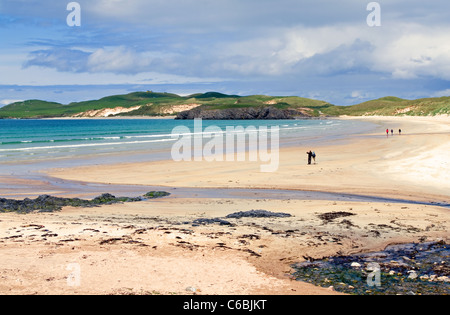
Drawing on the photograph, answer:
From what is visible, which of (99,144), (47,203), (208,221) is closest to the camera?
(208,221)

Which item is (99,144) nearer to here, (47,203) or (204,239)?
(47,203)

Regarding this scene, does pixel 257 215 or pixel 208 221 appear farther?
pixel 257 215

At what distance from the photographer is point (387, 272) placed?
9.41 metres

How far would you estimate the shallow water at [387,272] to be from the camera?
8.49 m

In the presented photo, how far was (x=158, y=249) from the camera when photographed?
1060 centimetres

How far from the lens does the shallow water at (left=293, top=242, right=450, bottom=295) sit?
27.9 ft

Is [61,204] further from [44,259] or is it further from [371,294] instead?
[371,294]

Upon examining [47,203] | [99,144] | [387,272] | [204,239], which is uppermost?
[99,144]

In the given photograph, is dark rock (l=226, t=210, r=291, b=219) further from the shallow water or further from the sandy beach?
the shallow water

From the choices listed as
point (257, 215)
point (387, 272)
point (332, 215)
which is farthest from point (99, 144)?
point (387, 272)

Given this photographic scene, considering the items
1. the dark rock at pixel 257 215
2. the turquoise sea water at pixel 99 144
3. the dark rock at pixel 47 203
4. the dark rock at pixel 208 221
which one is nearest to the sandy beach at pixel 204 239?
the dark rock at pixel 208 221

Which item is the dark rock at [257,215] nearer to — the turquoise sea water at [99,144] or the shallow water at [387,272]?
the shallow water at [387,272]
